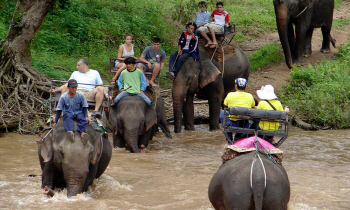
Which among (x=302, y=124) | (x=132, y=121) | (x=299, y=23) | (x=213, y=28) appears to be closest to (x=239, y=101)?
(x=132, y=121)

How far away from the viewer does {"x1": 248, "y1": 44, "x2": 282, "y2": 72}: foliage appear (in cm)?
1609

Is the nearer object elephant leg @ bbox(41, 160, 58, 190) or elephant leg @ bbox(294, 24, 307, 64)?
elephant leg @ bbox(41, 160, 58, 190)

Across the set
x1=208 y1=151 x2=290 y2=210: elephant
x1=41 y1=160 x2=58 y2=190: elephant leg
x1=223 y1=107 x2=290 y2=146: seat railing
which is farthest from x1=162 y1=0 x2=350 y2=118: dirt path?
x1=208 y1=151 x2=290 y2=210: elephant

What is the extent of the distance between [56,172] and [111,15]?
11.1m

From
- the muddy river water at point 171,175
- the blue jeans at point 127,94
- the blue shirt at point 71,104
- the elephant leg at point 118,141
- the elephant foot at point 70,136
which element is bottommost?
the muddy river water at point 171,175

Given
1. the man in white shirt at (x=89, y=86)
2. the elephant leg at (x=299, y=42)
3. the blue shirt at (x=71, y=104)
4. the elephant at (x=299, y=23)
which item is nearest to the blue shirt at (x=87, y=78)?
the man in white shirt at (x=89, y=86)

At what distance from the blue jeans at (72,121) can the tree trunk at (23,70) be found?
16.2 feet

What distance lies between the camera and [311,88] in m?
13.2

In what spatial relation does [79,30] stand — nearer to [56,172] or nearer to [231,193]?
[56,172]

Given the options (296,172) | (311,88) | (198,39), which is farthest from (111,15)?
(296,172)

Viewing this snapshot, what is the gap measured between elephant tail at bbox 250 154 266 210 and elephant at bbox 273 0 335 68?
987cm

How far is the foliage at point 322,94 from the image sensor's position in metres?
12.0

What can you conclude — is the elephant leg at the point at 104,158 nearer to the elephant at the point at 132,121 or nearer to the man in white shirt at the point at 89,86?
the man in white shirt at the point at 89,86

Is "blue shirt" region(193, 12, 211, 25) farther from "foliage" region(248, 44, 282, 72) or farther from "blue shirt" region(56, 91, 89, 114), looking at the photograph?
"blue shirt" region(56, 91, 89, 114)
